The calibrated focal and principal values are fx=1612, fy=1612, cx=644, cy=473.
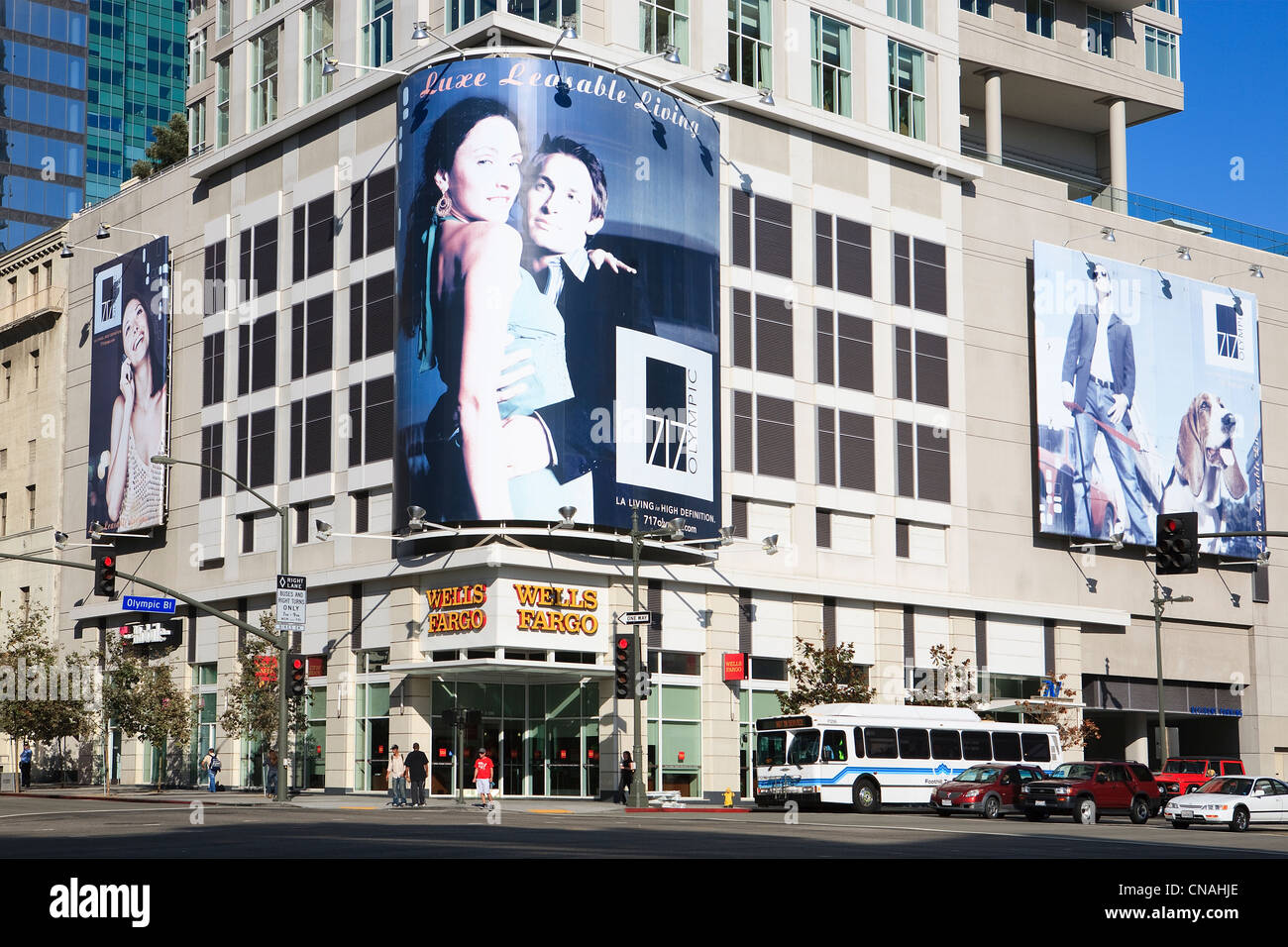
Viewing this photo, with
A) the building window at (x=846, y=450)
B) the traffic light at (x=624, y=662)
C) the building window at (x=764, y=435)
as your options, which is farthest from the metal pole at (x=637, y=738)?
the building window at (x=846, y=450)

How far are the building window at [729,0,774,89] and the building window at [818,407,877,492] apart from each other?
13279mm

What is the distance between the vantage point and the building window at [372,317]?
2334 inches

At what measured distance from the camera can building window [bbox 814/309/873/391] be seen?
63688mm

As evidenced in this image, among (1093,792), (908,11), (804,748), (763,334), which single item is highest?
(908,11)

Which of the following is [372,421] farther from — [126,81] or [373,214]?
[126,81]

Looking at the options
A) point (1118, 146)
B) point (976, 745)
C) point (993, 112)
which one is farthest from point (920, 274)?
point (976, 745)

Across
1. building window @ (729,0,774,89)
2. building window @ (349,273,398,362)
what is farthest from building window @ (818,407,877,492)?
building window @ (349,273,398,362)

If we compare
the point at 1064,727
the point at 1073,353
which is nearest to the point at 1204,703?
the point at 1064,727

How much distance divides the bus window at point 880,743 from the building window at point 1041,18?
41857 millimetres

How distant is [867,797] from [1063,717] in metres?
23.7

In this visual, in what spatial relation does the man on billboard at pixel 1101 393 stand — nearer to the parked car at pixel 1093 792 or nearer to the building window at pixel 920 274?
the building window at pixel 920 274

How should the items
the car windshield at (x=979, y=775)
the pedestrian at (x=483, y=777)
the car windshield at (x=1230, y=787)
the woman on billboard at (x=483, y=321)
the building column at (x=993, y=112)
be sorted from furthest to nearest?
1. the building column at (x=993, y=112)
2. the woman on billboard at (x=483, y=321)
3. the pedestrian at (x=483, y=777)
4. the car windshield at (x=979, y=775)
5. the car windshield at (x=1230, y=787)

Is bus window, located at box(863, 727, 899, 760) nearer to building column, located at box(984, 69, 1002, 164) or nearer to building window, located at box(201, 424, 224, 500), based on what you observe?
building window, located at box(201, 424, 224, 500)

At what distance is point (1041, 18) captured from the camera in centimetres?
7781
